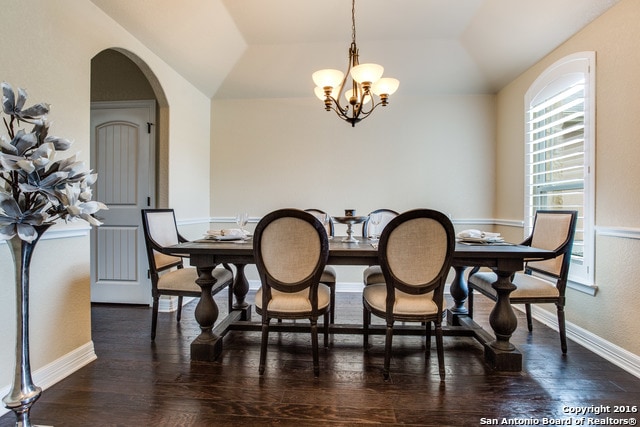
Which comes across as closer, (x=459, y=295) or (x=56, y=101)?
(x=56, y=101)

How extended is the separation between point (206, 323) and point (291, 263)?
2.70ft

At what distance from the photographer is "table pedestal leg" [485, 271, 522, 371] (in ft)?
6.63

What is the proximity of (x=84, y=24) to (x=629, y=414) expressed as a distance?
4.02 meters

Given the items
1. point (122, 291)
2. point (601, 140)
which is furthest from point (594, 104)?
point (122, 291)

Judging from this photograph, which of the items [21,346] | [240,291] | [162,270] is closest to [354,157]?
[240,291]

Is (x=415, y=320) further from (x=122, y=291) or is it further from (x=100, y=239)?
(x=100, y=239)

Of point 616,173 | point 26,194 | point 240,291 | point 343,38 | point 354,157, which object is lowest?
point 240,291

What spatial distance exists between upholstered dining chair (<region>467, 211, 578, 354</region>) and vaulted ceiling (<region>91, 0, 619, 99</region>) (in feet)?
5.12

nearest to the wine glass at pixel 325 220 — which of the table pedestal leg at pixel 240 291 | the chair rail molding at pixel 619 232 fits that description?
the table pedestal leg at pixel 240 291

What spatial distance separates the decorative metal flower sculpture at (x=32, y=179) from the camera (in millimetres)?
1107

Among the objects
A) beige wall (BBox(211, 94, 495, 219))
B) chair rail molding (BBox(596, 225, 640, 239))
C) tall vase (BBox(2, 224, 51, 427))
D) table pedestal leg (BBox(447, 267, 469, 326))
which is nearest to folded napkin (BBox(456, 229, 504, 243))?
table pedestal leg (BBox(447, 267, 469, 326))

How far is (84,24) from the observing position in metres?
2.14

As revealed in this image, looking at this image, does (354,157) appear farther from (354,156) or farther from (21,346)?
(21,346)

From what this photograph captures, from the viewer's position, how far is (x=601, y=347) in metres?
2.27
